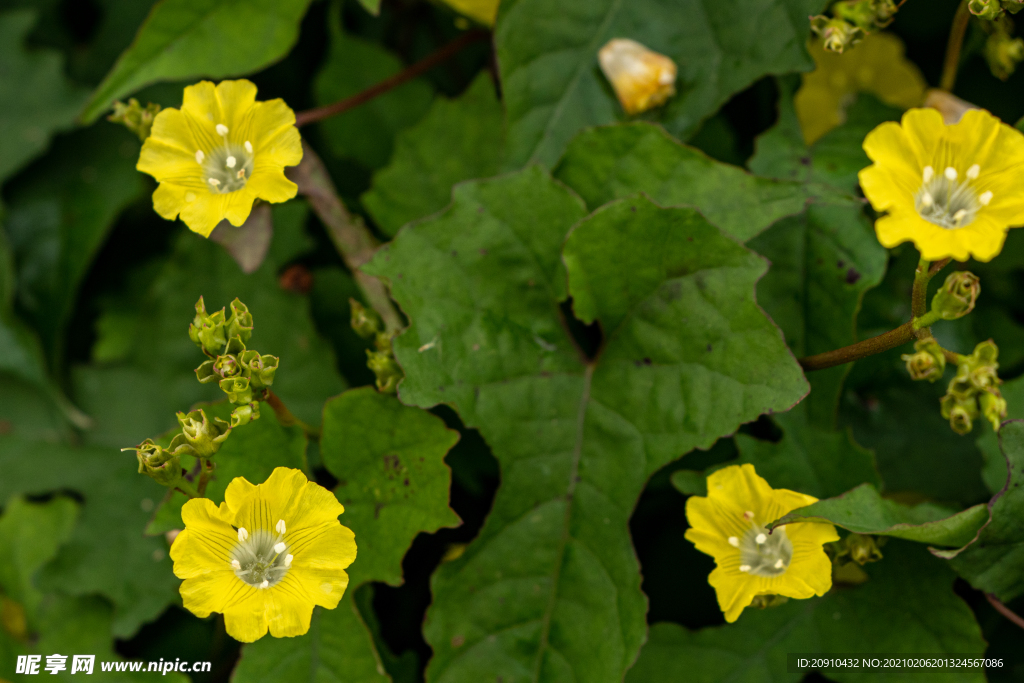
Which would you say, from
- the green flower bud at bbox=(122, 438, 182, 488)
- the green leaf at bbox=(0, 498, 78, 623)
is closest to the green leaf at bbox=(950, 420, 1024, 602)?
the green flower bud at bbox=(122, 438, 182, 488)

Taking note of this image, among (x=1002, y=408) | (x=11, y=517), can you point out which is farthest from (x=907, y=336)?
(x=11, y=517)

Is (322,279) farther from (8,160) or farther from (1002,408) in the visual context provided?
(1002,408)

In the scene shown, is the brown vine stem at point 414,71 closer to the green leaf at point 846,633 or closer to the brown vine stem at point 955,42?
the brown vine stem at point 955,42

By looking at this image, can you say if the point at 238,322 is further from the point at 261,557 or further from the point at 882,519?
the point at 882,519

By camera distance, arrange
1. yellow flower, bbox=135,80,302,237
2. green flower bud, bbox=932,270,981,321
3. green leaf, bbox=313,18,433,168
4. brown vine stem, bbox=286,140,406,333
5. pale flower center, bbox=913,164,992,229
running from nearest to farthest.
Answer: green flower bud, bbox=932,270,981,321
pale flower center, bbox=913,164,992,229
yellow flower, bbox=135,80,302,237
brown vine stem, bbox=286,140,406,333
green leaf, bbox=313,18,433,168

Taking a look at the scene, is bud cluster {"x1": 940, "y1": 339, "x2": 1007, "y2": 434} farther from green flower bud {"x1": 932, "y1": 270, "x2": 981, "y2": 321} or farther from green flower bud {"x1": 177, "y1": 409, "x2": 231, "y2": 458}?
green flower bud {"x1": 177, "y1": 409, "x2": 231, "y2": 458}

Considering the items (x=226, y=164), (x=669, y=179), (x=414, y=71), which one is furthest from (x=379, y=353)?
(x=414, y=71)

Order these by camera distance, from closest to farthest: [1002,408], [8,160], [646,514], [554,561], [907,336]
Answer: [1002,408] → [907,336] → [554,561] → [646,514] → [8,160]
